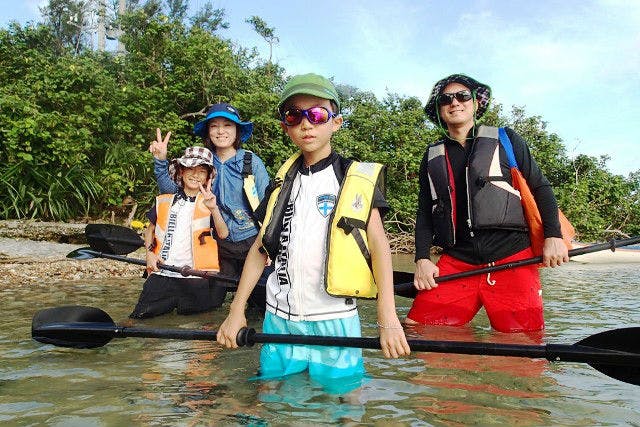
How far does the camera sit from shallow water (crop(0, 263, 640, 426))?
7.91ft

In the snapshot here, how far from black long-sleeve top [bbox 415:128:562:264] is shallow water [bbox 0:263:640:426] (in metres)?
0.54

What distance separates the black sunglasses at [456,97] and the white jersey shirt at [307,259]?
1.35 metres

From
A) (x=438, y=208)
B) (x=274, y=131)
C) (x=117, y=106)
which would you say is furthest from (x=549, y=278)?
(x=117, y=106)

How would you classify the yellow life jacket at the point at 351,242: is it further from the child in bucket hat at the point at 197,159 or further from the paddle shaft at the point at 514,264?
the child in bucket hat at the point at 197,159

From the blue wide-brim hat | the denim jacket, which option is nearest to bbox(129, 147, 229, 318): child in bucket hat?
the denim jacket

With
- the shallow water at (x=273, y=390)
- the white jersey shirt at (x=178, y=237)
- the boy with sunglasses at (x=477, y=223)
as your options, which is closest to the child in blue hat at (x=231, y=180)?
the white jersey shirt at (x=178, y=237)

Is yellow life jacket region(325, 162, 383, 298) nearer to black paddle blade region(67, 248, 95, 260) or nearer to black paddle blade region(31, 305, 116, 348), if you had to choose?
black paddle blade region(31, 305, 116, 348)

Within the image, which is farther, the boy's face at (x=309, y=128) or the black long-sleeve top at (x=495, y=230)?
the black long-sleeve top at (x=495, y=230)

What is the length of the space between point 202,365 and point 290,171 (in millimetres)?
1294

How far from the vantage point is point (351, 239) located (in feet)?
8.43

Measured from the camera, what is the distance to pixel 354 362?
8.84ft

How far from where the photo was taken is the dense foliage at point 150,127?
10555 millimetres

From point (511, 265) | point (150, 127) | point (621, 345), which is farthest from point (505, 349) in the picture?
point (150, 127)

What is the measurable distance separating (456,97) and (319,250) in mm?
1695
